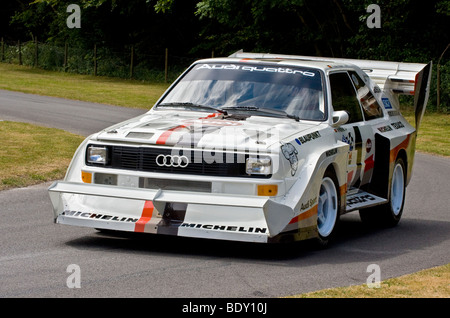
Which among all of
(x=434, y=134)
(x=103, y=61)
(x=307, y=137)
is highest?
(x=307, y=137)

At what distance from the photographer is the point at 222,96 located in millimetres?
9109

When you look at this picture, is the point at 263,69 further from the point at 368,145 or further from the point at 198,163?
the point at 198,163

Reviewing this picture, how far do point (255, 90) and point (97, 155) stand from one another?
185 cm

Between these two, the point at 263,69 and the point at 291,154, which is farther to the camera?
the point at 263,69

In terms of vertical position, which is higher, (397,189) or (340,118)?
(340,118)

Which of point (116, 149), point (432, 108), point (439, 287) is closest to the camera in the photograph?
point (439, 287)

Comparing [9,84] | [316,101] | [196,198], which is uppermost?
[316,101]

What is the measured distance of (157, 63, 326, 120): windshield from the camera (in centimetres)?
895

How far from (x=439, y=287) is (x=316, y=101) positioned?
108 inches

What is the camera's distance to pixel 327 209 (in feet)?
28.2

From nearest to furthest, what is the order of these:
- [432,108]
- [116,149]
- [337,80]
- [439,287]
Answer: [439,287]
[116,149]
[337,80]
[432,108]

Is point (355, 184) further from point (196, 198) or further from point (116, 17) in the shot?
point (116, 17)

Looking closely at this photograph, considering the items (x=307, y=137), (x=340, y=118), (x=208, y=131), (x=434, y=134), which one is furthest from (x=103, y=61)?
(x=208, y=131)
